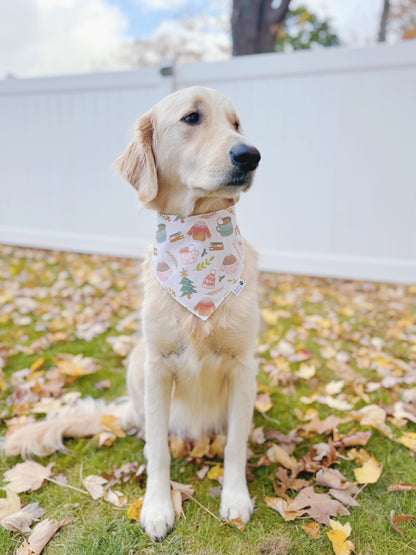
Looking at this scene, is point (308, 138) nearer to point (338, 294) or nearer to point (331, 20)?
point (338, 294)

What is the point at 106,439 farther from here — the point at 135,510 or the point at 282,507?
the point at 282,507

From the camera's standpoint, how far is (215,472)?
71.5 inches

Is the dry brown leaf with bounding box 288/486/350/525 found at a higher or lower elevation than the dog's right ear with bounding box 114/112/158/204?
lower

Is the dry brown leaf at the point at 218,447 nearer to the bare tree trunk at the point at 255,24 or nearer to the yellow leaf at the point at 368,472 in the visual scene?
the yellow leaf at the point at 368,472

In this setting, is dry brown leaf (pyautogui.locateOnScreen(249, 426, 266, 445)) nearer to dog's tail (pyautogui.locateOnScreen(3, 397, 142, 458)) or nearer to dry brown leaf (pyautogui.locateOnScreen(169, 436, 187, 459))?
dry brown leaf (pyautogui.locateOnScreen(169, 436, 187, 459))

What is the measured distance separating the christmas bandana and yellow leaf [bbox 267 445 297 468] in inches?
32.2

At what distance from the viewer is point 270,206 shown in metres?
4.48

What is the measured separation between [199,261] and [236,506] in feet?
3.20

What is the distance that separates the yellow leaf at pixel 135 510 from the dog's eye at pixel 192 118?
1.54 m

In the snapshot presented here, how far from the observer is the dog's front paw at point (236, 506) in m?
1.56

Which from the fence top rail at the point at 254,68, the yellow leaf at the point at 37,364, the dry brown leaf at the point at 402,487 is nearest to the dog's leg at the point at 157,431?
the dry brown leaf at the point at 402,487

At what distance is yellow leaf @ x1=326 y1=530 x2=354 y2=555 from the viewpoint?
4.57 feet

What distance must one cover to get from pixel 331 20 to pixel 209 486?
14.9 meters

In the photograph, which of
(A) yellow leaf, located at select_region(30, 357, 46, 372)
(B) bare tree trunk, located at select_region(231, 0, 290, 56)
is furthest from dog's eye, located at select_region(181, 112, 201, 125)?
(B) bare tree trunk, located at select_region(231, 0, 290, 56)
